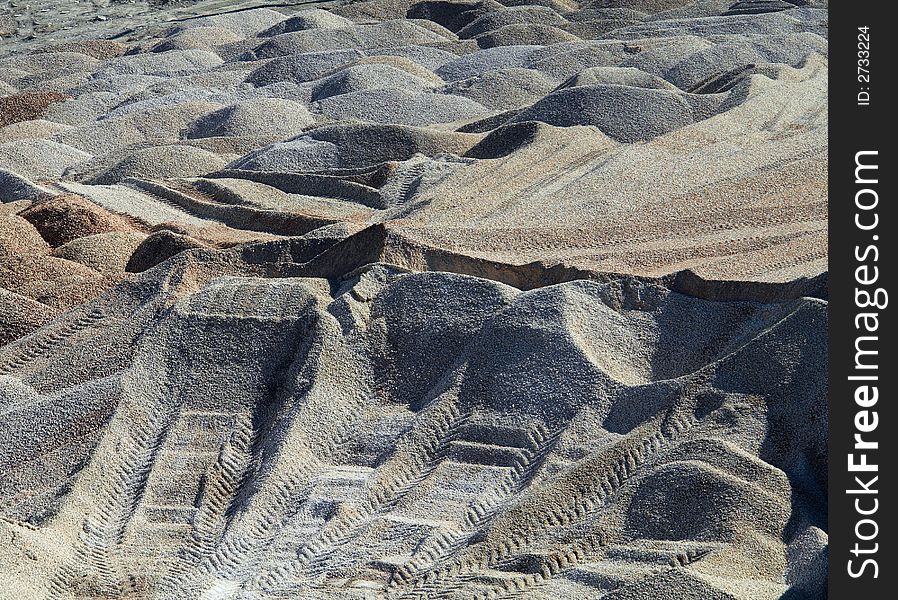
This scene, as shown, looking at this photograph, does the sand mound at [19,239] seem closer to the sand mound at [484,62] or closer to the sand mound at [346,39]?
the sand mound at [484,62]

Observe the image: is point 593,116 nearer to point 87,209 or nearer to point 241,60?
point 87,209

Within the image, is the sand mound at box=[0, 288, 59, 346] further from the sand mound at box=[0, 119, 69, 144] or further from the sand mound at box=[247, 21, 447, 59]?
the sand mound at box=[247, 21, 447, 59]

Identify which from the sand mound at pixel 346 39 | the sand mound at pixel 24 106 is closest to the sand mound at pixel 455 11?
the sand mound at pixel 346 39

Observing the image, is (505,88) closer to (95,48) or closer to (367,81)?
(367,81)

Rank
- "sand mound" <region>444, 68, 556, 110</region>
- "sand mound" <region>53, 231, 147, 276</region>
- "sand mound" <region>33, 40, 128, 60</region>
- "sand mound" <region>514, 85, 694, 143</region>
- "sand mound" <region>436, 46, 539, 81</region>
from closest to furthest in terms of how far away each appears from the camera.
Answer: "sand mound" <region>53, 231, 147, 276</region> < "sand mound" <region>514, 85, 694, 143</region> < "sand mound" <region>444, 68, 556, 110</region> < "sand mound" <region>436, 46, 539, 81</region> < "sand mound" <region>33, 40, 128, 60</region>

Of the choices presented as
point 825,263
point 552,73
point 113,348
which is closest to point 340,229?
point 113,348

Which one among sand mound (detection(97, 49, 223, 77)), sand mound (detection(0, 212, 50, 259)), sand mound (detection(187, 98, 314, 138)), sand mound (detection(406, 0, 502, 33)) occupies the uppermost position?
sand mound (detection(0, 212, 50, 259))

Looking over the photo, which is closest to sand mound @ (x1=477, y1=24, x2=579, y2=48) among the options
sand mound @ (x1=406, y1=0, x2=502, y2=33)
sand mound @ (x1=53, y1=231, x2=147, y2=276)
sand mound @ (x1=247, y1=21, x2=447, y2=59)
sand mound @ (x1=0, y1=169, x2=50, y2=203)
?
sand mound @ (x1=247, y1=21, x2=447, y2=59)
